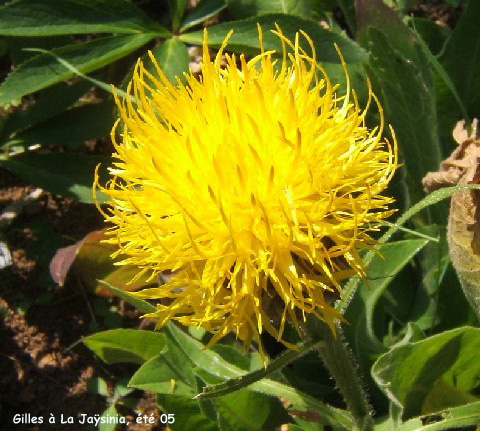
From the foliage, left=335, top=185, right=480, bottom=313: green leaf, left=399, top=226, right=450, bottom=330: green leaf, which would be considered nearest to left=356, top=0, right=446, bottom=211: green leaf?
the foliage

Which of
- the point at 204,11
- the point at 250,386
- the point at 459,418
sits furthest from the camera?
the point at 204,11

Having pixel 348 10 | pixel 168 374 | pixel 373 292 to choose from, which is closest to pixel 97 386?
pixel 168 374

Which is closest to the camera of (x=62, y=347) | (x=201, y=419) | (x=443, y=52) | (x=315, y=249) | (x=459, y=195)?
(x=315, y=249)

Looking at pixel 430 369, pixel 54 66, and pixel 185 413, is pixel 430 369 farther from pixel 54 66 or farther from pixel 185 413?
pixel 54 66

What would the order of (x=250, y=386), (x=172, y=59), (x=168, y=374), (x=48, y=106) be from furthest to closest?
(x=48, y=106) → (x=172, y=59) → (x=168, y=374) → (x=250, y=386)

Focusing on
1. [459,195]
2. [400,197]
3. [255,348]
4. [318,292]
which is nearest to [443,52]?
[400,197]

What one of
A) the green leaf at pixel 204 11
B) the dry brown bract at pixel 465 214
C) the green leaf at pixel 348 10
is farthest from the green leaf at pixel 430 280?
the green leaf at pixel 204 11

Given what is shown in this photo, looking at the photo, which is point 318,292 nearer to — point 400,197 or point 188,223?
point 188,223
